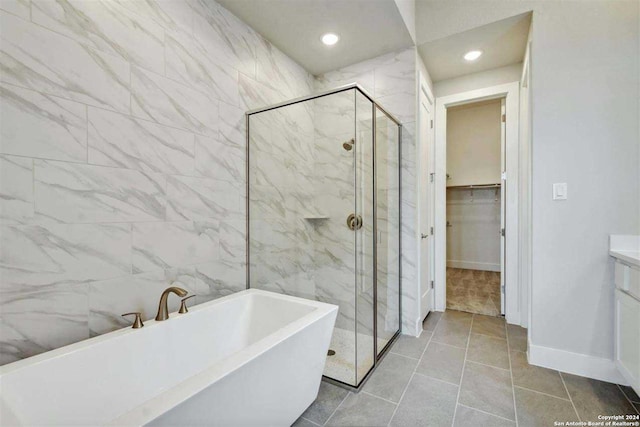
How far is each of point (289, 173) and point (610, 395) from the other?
2561 millimetres

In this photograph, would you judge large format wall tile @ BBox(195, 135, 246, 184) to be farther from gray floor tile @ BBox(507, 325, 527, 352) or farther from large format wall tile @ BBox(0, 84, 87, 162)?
gray floor tile @ BBox(507, 325, 527, 352)

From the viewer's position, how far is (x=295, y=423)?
5.15 feet

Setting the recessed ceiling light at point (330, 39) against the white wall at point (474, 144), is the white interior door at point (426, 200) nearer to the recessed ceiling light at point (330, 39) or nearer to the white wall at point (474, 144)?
the recessed ceiling light at point (330, 39)

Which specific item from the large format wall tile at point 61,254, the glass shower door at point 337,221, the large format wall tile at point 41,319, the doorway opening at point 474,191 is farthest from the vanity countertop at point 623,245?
the doorway opening at point 474,191

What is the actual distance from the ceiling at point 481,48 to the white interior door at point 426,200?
27cm

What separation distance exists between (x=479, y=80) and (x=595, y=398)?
2831 mm

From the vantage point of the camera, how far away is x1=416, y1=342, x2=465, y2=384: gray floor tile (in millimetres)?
2021

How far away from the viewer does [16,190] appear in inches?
46.3

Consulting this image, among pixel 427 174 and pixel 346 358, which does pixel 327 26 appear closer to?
pixel 427 174

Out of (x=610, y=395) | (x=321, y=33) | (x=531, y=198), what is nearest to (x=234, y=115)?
(x=321, y=33)

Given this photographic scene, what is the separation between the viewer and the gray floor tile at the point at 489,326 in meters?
2.69

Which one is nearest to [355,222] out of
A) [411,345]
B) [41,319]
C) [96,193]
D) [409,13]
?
[411,345]

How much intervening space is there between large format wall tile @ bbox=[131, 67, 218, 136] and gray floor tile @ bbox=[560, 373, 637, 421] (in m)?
2.81

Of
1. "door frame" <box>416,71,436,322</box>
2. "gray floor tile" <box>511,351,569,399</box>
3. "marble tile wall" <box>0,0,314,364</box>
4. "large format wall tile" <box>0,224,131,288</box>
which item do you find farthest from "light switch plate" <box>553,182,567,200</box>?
"large format wall tile" <box>0,224,131,288</box>
